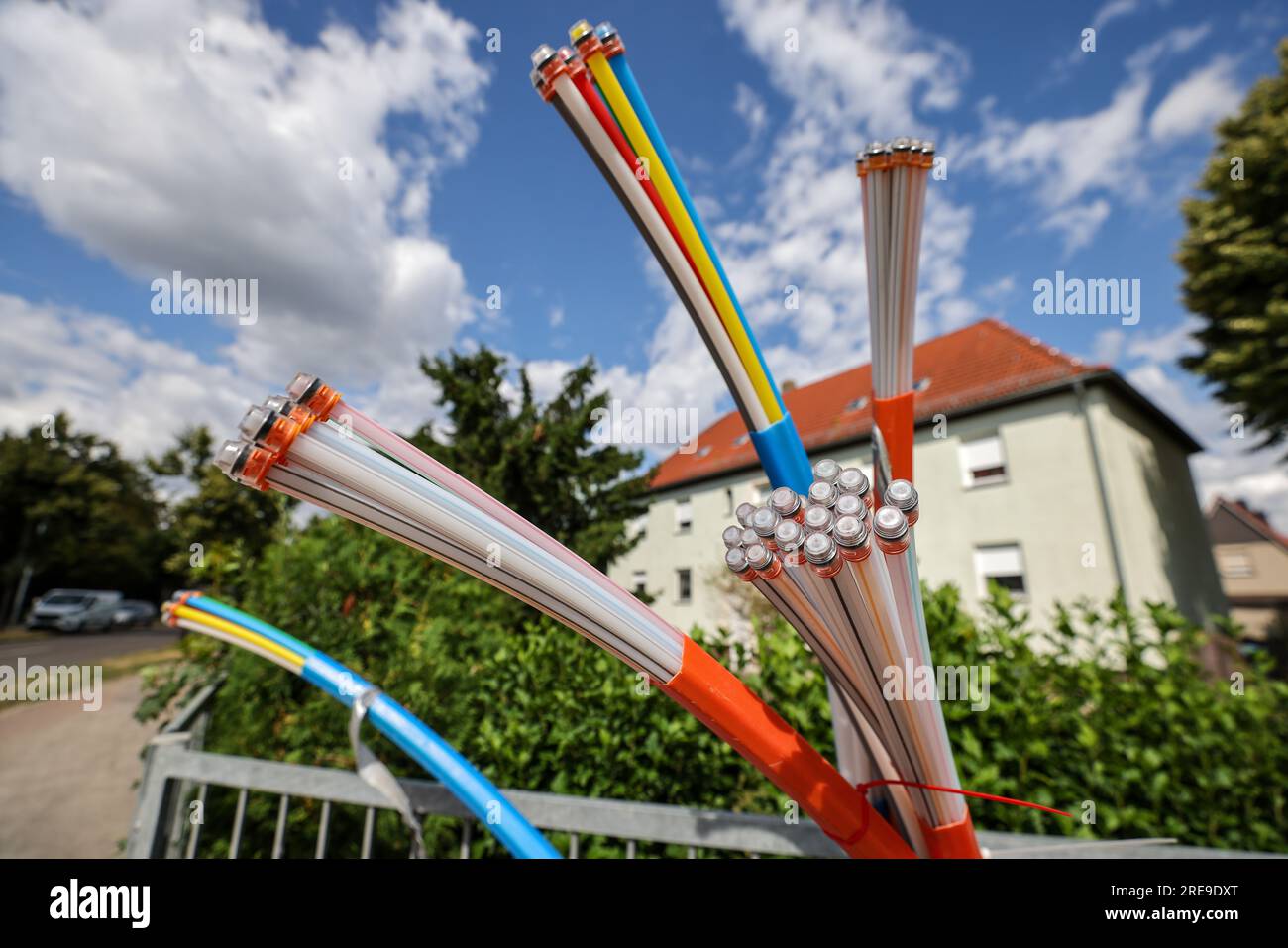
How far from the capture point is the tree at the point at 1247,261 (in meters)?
9.64

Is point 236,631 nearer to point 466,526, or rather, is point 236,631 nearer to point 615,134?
point 466,526

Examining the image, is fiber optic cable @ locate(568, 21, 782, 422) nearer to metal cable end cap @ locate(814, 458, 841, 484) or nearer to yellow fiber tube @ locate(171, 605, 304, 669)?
metal cable end cap @ locate(814, 458, 841, 484)

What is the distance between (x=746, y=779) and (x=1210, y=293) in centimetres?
1407

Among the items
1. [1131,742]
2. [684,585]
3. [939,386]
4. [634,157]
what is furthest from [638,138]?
[684,585]

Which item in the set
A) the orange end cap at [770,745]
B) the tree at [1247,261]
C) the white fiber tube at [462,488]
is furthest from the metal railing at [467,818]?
the tree at [1247,261]

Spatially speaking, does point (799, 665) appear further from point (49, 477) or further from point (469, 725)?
point (49, 477)

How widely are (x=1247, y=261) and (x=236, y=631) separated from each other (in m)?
14.7

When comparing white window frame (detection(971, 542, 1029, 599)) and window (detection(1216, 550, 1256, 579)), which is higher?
white window frame (detection(971, 542, 1029, 599))

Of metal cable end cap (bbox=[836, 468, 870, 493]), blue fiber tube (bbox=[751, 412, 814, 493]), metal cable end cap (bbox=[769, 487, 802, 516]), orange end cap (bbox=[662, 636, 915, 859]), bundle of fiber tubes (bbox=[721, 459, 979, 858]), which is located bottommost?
orange end cap (bbox=[662, 636, 915, 859])

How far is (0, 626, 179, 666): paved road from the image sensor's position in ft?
51.7

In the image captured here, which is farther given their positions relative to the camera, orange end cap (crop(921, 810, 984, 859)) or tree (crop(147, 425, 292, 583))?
tree (crop(147, 425, 292, 583))

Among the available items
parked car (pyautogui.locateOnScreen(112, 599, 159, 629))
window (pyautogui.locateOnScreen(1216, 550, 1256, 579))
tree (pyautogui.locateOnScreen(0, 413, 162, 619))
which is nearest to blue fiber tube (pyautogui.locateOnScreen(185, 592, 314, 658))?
tree (pyautogui.locateOnScreen(0, 413, 162, 619))

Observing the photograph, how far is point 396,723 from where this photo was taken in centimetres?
168

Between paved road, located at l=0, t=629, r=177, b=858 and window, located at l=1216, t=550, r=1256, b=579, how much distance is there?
54084mm
